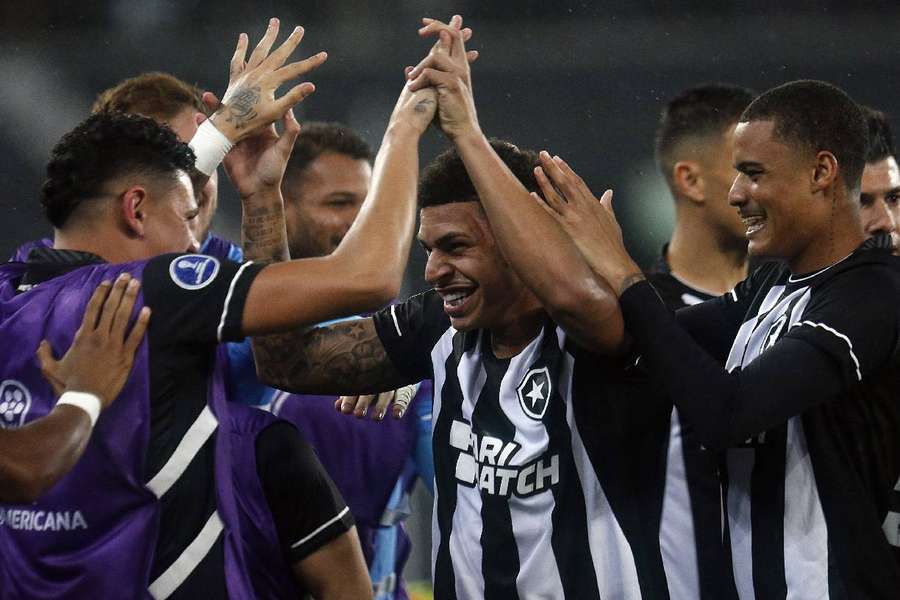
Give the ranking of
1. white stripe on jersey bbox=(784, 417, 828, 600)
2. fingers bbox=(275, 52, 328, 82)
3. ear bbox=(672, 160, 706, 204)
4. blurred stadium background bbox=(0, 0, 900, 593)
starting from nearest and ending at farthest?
white stripe on jersey bbox=(784, 417, 828, 600)
fingers bbox=(275, 52, 328, 82)
ear bbox=(672, 160, 706, 204)
blurred stadium background bbox=(0, 0, 900, 593)

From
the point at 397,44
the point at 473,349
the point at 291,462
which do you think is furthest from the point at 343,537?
the point at 397,44

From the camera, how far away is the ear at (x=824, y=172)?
2.32 m

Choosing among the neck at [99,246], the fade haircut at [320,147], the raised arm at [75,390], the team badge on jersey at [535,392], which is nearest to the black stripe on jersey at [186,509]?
the raised arm at [75,390]

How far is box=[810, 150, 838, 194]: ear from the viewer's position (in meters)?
2.32

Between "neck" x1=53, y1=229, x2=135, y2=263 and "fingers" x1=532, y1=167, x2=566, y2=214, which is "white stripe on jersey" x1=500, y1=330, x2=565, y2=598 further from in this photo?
"neck" x1=53, y1=229, x2=135, y2=263

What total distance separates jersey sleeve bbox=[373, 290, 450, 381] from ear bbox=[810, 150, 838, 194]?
32.1 inches

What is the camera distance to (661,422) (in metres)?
2.39

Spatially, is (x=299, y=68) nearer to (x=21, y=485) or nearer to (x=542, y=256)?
(x=542, y=256)

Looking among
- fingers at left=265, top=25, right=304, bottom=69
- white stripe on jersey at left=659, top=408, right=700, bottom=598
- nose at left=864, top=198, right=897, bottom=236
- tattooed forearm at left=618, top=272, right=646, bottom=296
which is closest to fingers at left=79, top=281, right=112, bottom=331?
fingers at left=265, top=25, right=304, bottom=69

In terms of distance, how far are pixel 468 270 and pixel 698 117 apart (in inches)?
73.9

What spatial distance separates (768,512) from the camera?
2.30 metres

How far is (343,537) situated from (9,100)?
16.5 feet

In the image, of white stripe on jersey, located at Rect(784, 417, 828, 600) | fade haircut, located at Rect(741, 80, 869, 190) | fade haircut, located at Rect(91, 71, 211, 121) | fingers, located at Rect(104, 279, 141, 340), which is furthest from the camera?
fade haircut, located at Rect(91, 71, 211, 121)

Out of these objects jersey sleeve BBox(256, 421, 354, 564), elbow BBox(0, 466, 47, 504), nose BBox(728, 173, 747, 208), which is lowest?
jersey sleeve BBox(256, 421, 354, 564)
